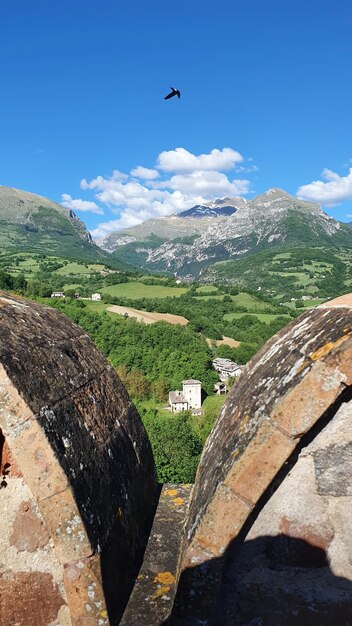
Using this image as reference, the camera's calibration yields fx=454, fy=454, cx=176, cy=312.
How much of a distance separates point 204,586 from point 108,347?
10625 cm

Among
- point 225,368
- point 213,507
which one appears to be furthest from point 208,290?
point 213,507

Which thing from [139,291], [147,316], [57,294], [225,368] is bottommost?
[225,368]

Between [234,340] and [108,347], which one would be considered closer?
[108,347]

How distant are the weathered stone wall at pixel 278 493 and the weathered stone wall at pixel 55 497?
63 cm

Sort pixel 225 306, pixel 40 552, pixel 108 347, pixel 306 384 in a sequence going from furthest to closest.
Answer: pixel 225 306 → pixel 108 347 → pixel 40 552 → pixel 306 384

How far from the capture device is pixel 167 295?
565 ft

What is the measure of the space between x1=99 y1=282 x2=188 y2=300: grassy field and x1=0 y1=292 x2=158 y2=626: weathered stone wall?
15745cm

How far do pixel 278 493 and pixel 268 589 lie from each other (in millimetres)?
678

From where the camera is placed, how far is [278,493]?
3.31 metres

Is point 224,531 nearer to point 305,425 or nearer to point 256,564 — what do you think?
point 256,564

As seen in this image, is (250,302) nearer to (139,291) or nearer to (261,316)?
(261,316)

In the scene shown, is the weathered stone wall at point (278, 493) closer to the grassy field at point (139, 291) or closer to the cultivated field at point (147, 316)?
the cultivated field at point (147, 316)

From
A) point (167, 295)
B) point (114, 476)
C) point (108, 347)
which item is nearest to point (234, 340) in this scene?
point (108, 347)

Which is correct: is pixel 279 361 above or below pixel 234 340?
above
